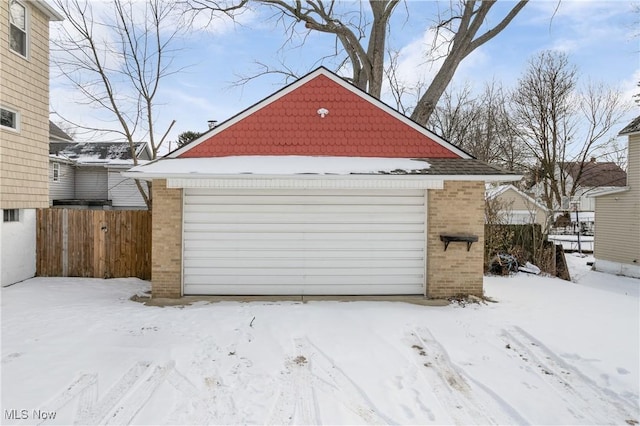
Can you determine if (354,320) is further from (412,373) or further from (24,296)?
(24,296)

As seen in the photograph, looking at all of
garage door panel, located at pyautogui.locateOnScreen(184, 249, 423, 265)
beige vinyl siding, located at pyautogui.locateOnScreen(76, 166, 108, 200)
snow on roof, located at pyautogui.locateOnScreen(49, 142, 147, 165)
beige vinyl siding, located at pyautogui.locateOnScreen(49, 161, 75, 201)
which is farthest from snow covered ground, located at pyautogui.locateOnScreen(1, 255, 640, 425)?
snow on roof, located at pyautogui.locateOnScreen(49, 142, 147, 165)

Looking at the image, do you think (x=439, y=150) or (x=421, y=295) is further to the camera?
(x=439, y=150)

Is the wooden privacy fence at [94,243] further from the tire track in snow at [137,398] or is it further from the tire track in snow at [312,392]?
the tire track in snow at [312,392]

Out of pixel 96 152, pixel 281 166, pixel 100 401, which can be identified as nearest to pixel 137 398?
pixel 100 401

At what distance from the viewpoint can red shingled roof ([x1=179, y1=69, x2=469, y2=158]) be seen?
299 inches

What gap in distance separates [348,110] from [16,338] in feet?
23.6

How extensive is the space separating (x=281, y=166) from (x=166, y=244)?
9.21ft

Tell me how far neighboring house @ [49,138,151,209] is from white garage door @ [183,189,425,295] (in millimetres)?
16811

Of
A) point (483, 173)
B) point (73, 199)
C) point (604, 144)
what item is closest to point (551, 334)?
point (483, 173)

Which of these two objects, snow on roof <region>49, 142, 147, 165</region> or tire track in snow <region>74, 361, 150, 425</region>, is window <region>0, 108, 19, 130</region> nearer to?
tire track in snow <region>74, 361, 150, 425</region>

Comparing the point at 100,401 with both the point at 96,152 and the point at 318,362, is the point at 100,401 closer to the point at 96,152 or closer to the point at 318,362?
the point at 318,362

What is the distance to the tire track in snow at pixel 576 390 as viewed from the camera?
340 cm

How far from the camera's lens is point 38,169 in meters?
8.94

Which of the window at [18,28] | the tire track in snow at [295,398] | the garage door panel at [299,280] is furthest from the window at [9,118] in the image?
the tire track in snow at [295,398]
